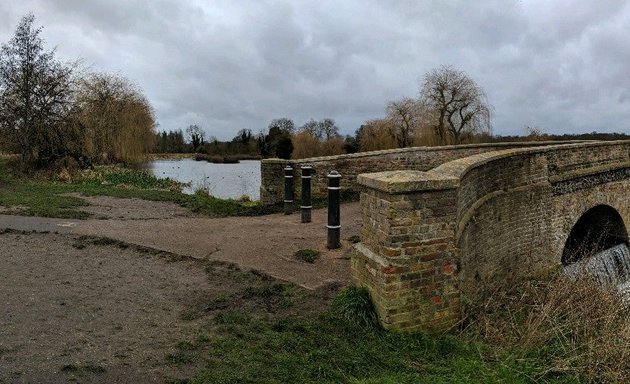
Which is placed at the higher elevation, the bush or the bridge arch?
the bush

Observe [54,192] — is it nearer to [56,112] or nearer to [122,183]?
[122,183]

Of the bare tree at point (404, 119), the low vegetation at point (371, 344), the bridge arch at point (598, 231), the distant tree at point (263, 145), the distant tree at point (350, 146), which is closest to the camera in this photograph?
the low vegetation at point (371, 344)

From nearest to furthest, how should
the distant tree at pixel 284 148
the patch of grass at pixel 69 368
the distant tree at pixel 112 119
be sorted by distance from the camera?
the patch of grass at pixel 69 368, the distant tree at pixel 112 119, the distant tree at pixel 284 148

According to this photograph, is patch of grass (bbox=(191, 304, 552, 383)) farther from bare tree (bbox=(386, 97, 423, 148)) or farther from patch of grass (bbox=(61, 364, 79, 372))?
bare tree (bbox=(386, 97, 423, 148))

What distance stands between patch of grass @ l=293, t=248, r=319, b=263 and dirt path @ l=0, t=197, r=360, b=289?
9 centimetres

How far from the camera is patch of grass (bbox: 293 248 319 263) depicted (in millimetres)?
6395

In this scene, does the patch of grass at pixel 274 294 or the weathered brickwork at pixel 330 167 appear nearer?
the patch of grass at pixel 274 294

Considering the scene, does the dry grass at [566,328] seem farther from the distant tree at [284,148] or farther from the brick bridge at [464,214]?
the distant tree at [284,148]

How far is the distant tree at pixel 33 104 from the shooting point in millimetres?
19875

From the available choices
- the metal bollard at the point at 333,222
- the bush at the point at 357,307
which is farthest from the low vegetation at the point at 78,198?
the bush at the point at 357,307

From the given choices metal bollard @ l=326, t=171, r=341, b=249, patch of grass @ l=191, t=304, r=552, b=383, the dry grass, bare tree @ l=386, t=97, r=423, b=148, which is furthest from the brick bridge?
bare tree @ l=386, t=97, r=423, b=148

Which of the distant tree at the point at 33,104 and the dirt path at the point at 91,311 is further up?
the distant tree at the point at 33,104

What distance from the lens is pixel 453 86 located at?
3244 cm

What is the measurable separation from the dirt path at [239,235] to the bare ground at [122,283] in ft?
0.05
